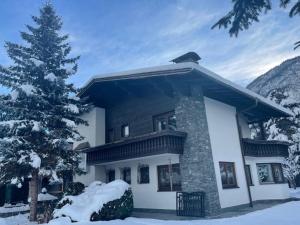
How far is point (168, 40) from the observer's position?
17328mm

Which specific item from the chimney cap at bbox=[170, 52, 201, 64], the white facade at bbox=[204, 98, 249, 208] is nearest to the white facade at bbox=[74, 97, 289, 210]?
the white facade at bbox=[204, 98, 249, 208]

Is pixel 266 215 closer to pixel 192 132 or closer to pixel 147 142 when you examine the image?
pixel 192 132

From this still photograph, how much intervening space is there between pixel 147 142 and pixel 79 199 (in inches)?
172

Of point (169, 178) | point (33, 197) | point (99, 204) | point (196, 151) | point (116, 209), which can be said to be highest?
point (196, 151)

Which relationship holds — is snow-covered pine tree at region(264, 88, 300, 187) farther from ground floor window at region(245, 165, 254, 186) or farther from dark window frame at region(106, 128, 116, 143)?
dark window frame at region(106, 128, 116, 143)

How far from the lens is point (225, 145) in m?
15.6

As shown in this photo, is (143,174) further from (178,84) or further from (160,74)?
(160,74)

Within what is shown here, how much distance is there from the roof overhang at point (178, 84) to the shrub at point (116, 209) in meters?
6.13

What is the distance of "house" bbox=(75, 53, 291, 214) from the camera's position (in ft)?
44.3

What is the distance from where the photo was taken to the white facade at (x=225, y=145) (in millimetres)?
14336

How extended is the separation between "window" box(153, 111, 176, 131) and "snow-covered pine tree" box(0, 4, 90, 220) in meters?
4.41

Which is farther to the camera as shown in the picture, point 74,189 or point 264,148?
point 264,148

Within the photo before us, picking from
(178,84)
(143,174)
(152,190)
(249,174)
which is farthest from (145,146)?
(249,174)

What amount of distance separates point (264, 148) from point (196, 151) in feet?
22.8
